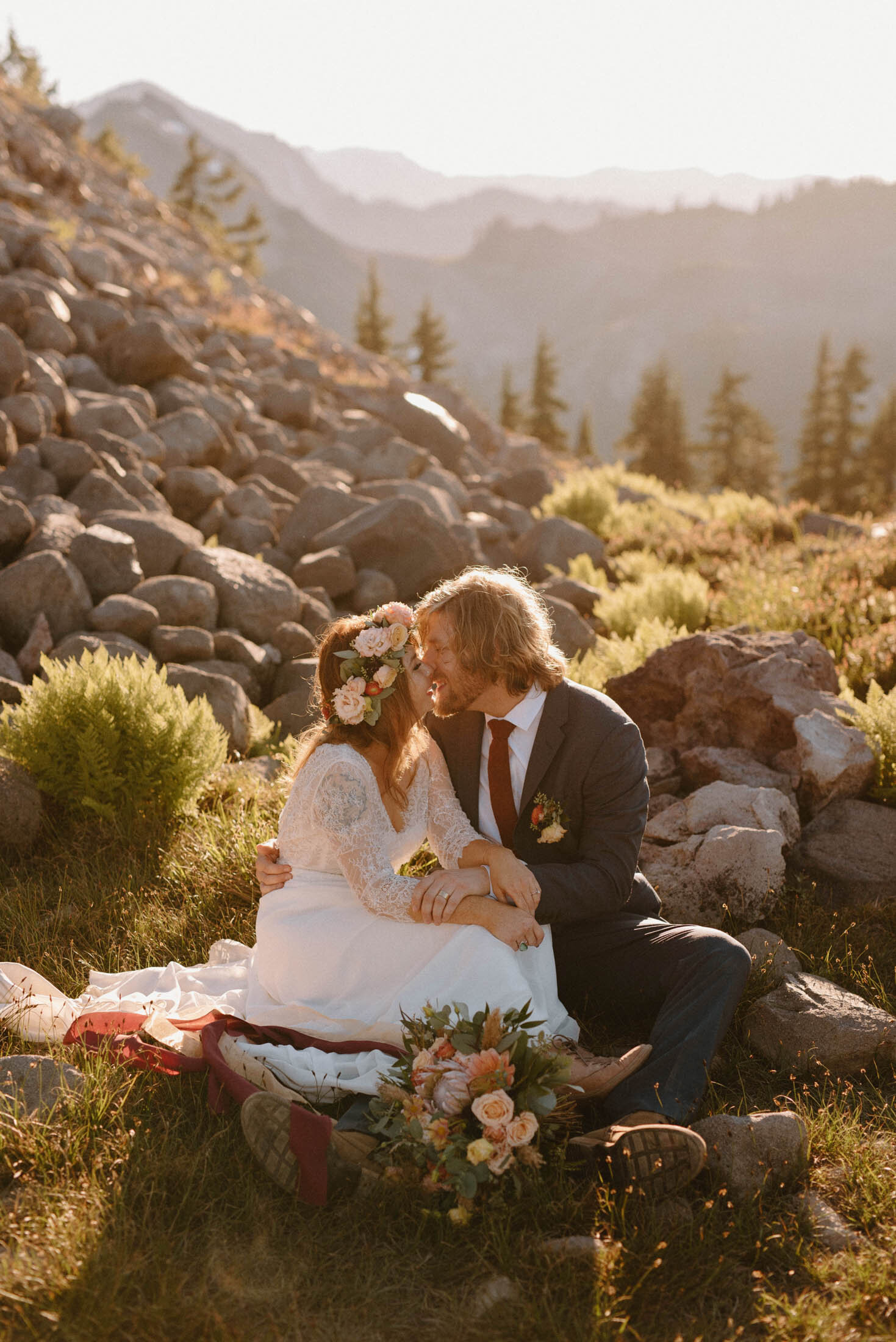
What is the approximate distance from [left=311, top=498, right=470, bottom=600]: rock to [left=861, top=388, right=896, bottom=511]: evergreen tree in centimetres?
2385

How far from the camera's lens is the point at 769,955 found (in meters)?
4.59

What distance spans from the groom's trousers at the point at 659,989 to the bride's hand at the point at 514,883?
545 millimetres

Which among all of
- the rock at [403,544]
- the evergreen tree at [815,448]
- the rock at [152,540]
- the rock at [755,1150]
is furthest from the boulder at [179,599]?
the evergreen tree at [815,448]

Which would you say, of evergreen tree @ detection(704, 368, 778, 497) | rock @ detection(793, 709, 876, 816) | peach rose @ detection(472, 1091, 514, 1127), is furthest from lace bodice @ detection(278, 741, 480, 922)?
evergreen tree @ detection(704, 368, 778, 497)

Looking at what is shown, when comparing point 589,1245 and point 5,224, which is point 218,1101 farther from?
point 5,224

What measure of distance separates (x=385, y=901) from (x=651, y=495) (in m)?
15.5

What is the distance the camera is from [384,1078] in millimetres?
3404

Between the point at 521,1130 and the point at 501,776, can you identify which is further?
the point at 501,776

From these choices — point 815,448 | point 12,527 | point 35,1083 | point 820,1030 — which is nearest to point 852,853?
→ point 820,1030

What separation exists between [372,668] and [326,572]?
6.51m

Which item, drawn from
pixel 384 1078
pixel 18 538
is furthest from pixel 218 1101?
pixel 18 538

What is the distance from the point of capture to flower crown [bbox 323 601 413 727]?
389 centimetres

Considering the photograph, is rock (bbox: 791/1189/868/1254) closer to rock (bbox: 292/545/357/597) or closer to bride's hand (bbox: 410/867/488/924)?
bride's hand (bbox: 410/867/488/924)

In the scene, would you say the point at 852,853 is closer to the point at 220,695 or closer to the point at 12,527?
the point at 220,695
